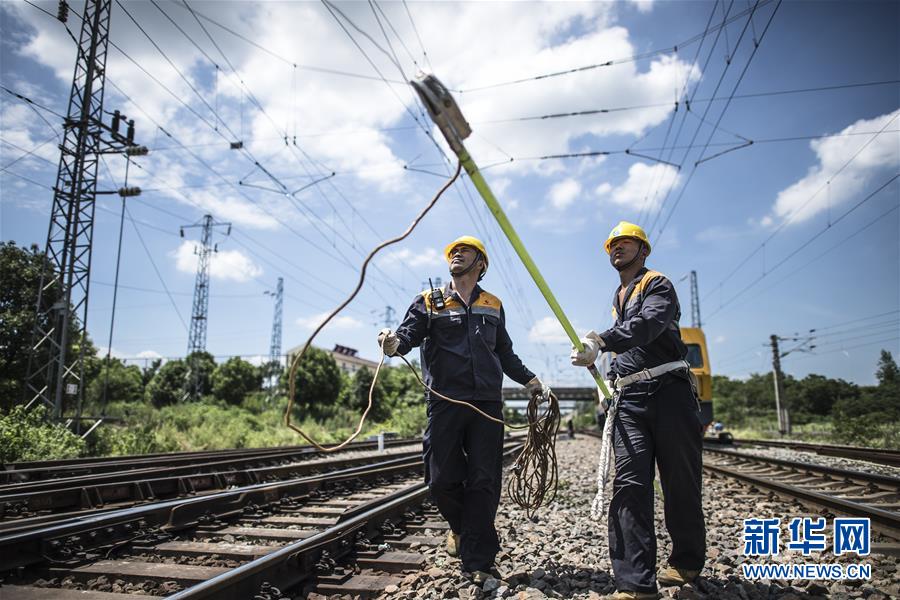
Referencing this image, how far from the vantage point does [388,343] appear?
320cm

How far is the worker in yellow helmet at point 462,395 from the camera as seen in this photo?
10.7 ft

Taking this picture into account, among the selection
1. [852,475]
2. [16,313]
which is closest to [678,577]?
[852,475]

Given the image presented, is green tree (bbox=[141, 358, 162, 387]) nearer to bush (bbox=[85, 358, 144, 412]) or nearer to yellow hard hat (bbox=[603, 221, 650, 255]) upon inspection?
bush (bbox=[85, 358, 144, 412])

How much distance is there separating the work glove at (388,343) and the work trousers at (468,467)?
0.46 meters

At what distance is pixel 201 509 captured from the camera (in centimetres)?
466

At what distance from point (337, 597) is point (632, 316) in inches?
90.5

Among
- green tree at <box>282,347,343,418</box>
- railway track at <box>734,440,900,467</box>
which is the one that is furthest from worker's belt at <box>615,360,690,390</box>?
green tree at <box>282,347,343,418</box>

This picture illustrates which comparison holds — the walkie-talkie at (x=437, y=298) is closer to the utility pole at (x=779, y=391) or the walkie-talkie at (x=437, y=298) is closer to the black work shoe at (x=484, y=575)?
the black work shoe at (x=484, y=575)

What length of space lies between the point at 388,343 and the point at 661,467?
5.55ft

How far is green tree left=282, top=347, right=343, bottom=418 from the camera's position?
132ft

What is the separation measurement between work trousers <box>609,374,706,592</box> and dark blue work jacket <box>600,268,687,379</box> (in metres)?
0.14

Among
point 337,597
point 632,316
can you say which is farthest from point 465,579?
point 632,316


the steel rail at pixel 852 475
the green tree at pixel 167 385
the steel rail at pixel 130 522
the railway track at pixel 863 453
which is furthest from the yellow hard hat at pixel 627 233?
the green tree at pixel 167 385

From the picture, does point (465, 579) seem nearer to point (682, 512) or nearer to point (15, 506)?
point (682, 512)
